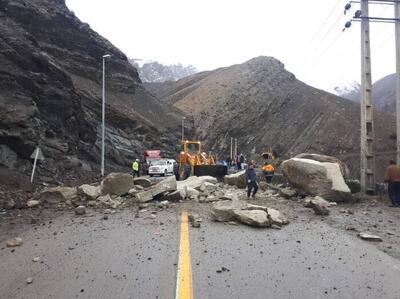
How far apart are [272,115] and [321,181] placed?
7651 centimetres

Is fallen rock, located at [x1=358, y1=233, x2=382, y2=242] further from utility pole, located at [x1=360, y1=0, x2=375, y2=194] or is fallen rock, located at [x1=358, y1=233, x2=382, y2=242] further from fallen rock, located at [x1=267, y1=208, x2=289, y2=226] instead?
utility pole, located at [x1=360, y1=0, x2=375, y2=194]

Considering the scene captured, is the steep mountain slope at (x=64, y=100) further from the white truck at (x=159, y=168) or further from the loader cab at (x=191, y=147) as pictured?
the loader cab at (x=191, y=147)

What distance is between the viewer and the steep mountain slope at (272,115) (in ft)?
250

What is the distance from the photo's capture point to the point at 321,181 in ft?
51.5

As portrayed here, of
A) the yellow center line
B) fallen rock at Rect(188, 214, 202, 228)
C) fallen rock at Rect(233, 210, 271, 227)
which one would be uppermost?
fallen rock at Rect(233, 210, 271, 227)

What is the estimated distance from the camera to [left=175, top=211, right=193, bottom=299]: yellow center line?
17.7 feet

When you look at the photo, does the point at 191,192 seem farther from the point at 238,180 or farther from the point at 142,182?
the point at 238,180

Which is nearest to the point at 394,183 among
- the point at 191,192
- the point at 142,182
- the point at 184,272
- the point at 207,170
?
the point at 191,192

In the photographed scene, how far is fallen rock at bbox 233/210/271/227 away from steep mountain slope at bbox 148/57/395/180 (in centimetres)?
6151

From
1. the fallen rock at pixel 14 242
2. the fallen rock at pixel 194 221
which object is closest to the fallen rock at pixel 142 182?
the fallen rock at pixel 194 221

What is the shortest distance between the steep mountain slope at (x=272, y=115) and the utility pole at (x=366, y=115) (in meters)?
51.6

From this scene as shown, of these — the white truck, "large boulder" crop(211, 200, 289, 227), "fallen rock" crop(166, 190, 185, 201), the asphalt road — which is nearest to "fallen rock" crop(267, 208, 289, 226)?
"large boulder" crop(211, 200, 289, 227)

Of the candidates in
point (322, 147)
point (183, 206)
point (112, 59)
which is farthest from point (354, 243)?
point (322, 147)

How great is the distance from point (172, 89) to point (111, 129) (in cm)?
7530
